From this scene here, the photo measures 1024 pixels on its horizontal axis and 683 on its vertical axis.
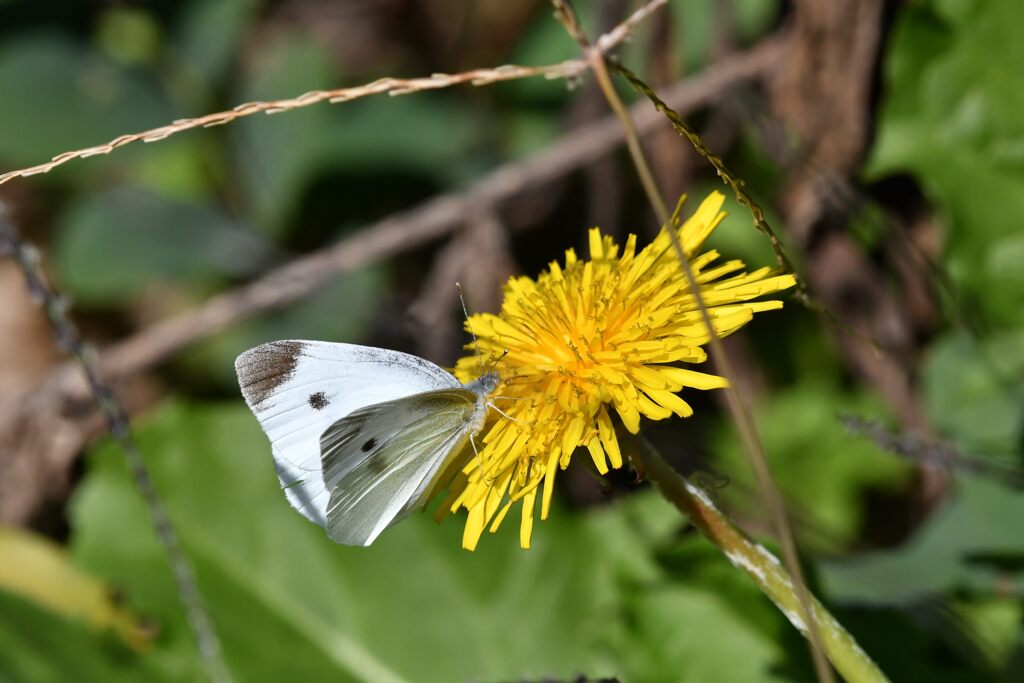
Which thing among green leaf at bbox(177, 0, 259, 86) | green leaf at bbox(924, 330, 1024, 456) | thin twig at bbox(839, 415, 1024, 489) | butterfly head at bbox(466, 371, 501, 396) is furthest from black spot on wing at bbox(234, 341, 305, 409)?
green leaf at bbox(177, 0, 259, 86)

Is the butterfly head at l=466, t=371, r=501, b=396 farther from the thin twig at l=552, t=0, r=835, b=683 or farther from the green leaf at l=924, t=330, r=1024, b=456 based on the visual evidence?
the green leaf at l=924, t=330, r=1024, b=456

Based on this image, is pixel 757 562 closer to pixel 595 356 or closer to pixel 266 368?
pixel 595 356

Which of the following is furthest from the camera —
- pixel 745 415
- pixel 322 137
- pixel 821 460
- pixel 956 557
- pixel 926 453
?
pixel 322 137

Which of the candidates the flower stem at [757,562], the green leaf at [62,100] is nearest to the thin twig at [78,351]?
the flower stem at [757,562]

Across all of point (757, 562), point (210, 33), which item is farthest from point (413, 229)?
point (757, 562)

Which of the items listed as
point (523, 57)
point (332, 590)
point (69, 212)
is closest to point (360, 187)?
point (523, 57)

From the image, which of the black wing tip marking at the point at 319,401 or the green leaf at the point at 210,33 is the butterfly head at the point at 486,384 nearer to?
the black wing tip marking at the point at 319,401

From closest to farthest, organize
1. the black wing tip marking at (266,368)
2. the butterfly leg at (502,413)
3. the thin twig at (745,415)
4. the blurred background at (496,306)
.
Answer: the thin twig at (745,415) → the butterfly leg at (502,413) → the black wing tip marking at (266,368) → the blurred background at (496,306)
